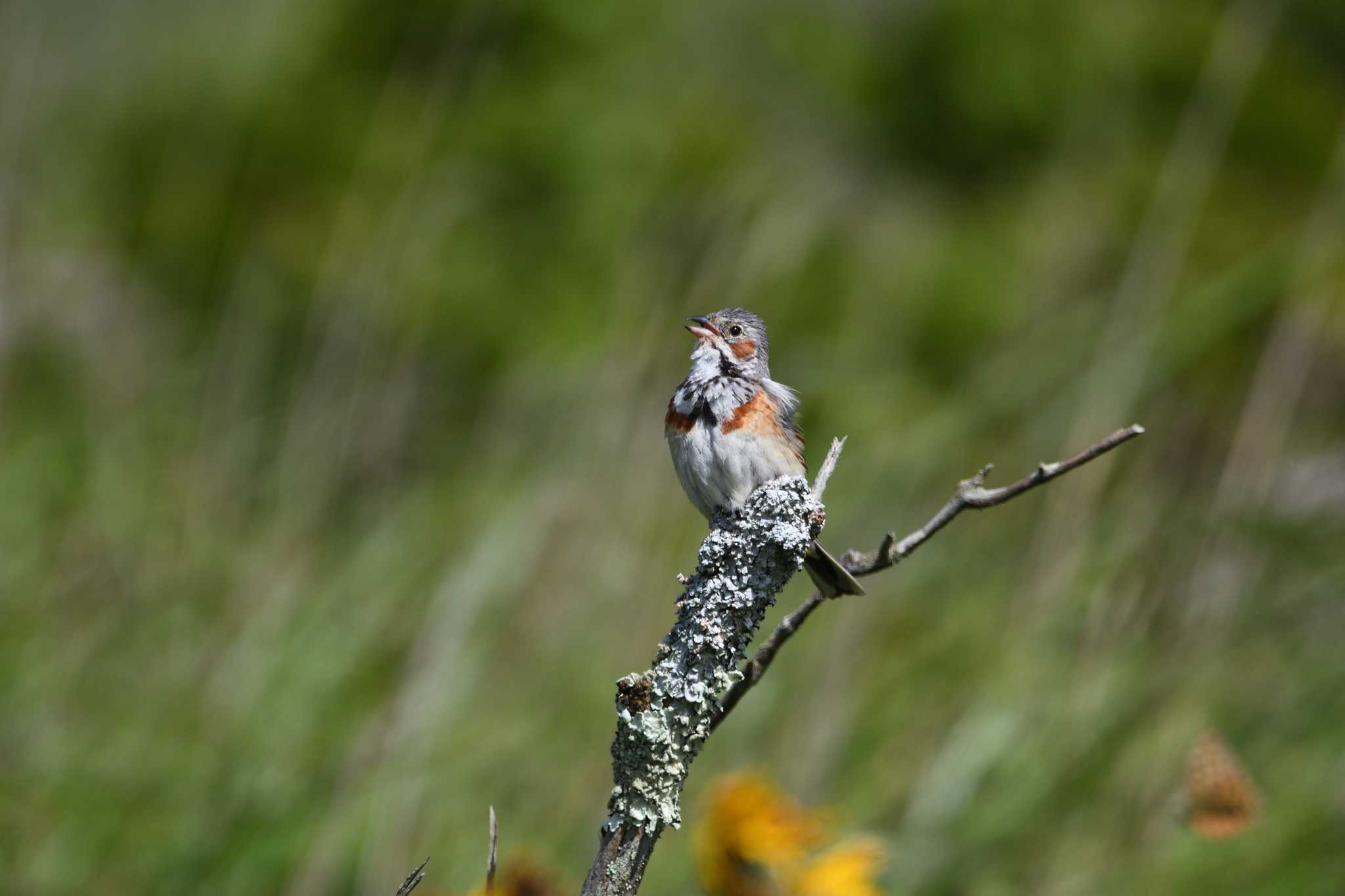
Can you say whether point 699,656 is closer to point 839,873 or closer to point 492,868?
point 492,868

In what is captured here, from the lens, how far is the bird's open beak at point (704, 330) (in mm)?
2020

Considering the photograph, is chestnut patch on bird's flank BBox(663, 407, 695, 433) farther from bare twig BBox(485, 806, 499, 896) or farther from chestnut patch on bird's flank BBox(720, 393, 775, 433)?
bare twig BBox(485, 806, 499, 896)

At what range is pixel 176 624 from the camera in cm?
349

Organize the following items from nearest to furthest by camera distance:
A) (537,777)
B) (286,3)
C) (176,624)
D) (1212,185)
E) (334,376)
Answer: (537,777) → (176,624) → (334,376) → (286,3) → (1212,185)

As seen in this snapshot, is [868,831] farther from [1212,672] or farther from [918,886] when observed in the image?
[1212,672]

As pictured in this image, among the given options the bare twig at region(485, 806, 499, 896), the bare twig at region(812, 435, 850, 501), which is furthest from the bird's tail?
the bare twig at region(485, 806, 499, 896)

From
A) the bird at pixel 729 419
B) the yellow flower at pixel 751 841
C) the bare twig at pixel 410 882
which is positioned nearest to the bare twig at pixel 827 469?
the bird at pixel 729 419

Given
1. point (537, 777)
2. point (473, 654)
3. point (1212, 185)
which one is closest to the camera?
point (537, 777)

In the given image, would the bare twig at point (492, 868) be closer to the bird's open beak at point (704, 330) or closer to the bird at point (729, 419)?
the bird at point (729, 419)

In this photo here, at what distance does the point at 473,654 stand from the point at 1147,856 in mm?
1513

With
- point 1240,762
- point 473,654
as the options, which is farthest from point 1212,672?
point 473,654

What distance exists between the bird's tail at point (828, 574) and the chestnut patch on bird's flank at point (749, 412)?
1.08 ft

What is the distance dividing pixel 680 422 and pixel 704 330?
18 cm

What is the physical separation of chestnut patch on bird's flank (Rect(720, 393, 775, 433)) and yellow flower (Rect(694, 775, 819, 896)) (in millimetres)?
511
